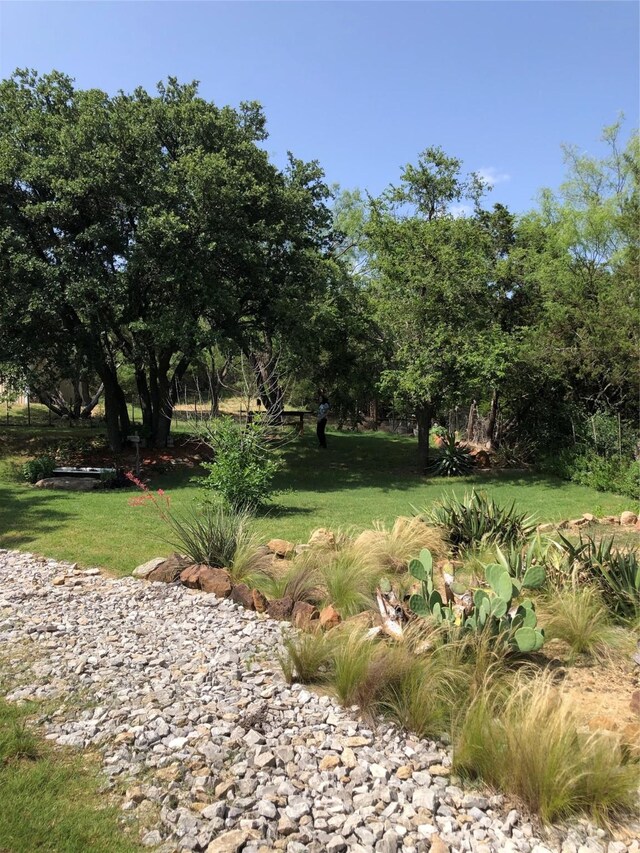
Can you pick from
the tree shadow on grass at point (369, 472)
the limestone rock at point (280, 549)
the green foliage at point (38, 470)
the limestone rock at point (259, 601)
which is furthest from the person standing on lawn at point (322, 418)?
the limestone rock at point (259, 601)

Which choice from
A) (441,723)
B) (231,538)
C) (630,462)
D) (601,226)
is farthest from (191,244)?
(601,226)

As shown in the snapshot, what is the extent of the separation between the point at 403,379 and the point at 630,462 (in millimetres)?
5367

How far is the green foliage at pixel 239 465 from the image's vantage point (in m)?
8.62

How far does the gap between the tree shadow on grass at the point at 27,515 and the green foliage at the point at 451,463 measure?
903 cm

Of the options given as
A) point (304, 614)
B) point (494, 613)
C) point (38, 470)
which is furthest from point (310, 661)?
point (38, 470)

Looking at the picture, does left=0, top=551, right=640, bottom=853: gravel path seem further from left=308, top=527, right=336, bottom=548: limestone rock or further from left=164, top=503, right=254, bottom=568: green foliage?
left=308, top=527, right=336, bottom=548: limestone rock

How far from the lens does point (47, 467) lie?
510 inches

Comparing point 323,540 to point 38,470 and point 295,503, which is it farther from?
point 38,470

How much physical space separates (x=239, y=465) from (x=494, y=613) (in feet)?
17.9

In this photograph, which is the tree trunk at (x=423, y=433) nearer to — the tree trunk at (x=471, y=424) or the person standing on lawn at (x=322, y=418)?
the person standing on lawn at (x=322, y=418)

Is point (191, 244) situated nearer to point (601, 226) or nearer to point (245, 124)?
point (245, 124)

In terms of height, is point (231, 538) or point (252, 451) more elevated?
point (252, 451)

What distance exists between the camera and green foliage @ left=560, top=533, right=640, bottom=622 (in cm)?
467

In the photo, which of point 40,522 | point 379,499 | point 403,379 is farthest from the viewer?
point 403,379
